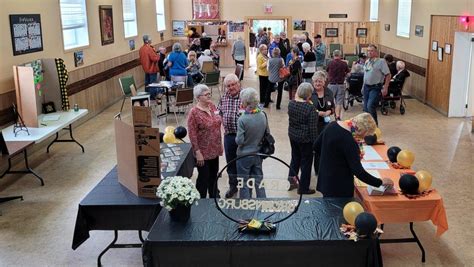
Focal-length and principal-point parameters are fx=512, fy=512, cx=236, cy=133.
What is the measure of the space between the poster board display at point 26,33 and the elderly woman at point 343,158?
17.5 feet

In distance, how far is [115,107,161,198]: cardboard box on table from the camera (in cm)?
406

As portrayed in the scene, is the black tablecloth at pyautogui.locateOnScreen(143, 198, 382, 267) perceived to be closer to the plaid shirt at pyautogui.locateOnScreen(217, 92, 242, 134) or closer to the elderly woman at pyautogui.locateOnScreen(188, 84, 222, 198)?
the elderly woman at pyautogui.locateOnScreen(188, 84, 222, 198)

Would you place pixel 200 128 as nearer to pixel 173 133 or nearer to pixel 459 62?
pixel 173 133

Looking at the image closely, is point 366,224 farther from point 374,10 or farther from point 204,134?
point 374,10

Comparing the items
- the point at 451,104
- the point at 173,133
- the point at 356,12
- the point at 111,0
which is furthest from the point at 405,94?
the point at 173,133

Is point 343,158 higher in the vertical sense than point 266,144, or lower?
higher

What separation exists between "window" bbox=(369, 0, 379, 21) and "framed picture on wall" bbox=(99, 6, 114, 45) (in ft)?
28.6

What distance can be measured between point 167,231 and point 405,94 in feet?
35.6

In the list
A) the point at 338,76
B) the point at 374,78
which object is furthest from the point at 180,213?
the point at 338,76

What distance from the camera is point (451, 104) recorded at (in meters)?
10.3

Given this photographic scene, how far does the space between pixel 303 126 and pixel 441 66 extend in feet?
21.4

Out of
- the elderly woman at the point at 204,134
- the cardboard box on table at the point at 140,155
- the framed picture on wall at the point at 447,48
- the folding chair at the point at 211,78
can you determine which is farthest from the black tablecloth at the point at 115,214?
the framed picture on wall at the point at 447,48

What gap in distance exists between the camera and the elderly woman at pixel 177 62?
11203 mm

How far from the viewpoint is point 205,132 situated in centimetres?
511
